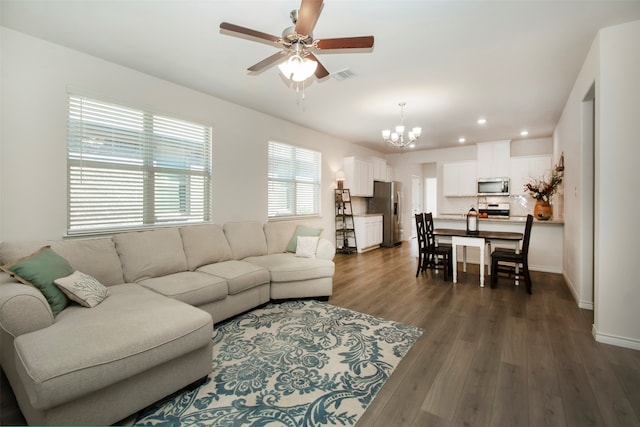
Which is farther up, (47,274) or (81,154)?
(81,154)

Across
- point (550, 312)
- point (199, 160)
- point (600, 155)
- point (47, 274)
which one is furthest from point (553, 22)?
point (47, 274)

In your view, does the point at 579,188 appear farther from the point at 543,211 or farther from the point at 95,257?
the point at 95,257

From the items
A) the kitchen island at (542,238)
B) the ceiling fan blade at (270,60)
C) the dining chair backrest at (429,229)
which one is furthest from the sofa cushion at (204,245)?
the kitchen island at (542,238)

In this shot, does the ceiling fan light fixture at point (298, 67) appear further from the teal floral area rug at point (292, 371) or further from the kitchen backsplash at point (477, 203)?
the kitchen backsplash at point (477, 203)

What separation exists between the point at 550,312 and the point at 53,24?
18.8 ft

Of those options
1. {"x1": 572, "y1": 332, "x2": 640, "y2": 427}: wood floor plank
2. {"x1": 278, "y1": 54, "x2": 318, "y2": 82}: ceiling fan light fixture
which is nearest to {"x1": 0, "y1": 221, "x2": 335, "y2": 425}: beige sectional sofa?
{"x1": 278, "y1": 54, "x2": 318, "y2": 82}: ceiling fan light fixture

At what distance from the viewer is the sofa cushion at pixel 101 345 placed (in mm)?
1378

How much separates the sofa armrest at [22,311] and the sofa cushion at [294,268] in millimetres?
2060

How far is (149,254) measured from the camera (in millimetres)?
3043

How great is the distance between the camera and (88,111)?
3.03 meters

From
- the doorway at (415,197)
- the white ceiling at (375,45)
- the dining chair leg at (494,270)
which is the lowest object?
the dining chair leg at (494,270)

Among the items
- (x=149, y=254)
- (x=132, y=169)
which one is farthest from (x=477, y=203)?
(x=132, y=169)

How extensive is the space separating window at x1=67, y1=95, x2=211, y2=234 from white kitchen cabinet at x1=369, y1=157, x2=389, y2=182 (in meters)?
4.83

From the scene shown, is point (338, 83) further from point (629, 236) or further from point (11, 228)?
point (11, 228)
